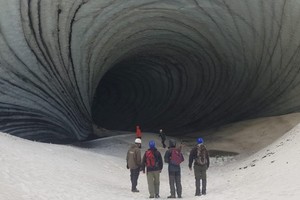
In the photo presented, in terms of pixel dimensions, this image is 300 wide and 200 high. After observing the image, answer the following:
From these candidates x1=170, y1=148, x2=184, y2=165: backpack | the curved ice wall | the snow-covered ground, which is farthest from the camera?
the curved ice wall

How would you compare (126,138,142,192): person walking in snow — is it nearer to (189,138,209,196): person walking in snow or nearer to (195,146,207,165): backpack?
(189,138,209,196): person walking in snow

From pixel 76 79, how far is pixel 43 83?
1577mm

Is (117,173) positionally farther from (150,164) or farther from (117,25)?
(117,25)

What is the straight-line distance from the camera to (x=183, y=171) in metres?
11.5

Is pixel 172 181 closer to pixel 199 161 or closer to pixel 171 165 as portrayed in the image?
pixel 171 165

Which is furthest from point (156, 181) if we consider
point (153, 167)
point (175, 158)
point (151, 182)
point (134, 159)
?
point (134, 159)

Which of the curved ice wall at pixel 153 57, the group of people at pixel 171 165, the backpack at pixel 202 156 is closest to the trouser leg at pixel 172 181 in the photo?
the group of people at pixel 171 165

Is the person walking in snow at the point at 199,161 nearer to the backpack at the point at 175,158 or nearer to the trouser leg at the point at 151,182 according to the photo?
the backpack at the point at 175,158

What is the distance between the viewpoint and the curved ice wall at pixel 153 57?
12.7m

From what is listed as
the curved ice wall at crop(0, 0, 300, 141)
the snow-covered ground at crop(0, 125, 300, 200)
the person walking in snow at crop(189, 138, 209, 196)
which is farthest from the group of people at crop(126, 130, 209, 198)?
the curved ice wall at crop(0, 0, 300, 141)

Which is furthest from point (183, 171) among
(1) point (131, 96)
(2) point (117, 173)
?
(1) point (131, 96)

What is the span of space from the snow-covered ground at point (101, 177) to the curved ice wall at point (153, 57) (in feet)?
9.28

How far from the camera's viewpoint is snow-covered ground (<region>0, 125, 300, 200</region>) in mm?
6434

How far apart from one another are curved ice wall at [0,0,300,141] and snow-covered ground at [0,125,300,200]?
111 inches
